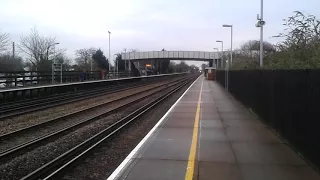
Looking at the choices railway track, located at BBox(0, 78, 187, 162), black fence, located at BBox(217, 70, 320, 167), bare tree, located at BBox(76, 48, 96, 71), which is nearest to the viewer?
black fence, located at BBox(217, 70, 320, 167)

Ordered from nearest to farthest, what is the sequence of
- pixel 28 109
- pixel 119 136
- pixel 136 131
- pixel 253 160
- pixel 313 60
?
pixel 253 160 → pixel 313 60 → pixel 119 136 → pixel 136 131 → pixel 28 109

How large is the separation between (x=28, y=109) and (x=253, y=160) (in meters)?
14.7

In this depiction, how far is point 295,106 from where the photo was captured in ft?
26.9

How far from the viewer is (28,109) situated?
1905 cm

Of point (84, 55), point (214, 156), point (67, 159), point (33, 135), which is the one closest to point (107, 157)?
point (67, 159)

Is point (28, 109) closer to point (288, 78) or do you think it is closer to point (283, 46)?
point (283, 46)

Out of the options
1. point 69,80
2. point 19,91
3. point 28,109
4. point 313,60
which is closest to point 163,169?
point 313,60

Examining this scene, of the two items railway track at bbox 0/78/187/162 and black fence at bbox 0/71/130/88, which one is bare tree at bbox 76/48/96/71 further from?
railway track at bbox 0/78/187/162

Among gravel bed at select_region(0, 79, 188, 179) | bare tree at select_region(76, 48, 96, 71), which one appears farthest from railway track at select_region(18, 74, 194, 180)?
bare tree at select_region(76, 48, 96, 71)

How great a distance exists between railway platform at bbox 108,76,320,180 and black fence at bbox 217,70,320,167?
322 millimetres

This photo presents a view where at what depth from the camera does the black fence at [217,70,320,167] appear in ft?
22.2

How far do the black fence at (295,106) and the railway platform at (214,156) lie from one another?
32cm

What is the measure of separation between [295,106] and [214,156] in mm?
2268

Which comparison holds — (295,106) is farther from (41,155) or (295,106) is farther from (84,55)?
(84,55)
